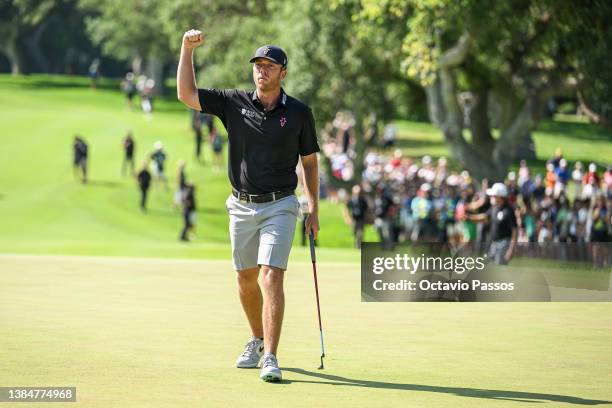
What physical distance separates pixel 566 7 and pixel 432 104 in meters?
7.40

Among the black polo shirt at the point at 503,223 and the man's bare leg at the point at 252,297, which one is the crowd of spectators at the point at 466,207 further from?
the man's bare leg at the point at 252,297

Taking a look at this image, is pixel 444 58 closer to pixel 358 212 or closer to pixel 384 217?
pixel 384 217

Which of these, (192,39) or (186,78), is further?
(186,78)

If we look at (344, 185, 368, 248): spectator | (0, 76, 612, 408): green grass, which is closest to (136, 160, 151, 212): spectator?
(344, 185, 368, 248): spectator

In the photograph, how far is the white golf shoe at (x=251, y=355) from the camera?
32.7ft

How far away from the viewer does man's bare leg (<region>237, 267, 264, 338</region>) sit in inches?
401

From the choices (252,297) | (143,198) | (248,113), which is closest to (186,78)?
(248,113)

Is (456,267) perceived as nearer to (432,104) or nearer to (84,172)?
(432,104)

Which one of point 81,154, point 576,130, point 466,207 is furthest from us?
point 576,130

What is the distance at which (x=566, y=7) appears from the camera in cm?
3447

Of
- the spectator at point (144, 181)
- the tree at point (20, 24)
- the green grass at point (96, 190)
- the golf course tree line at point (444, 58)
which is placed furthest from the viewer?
the tree at point (20, 24)

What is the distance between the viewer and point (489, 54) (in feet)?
127

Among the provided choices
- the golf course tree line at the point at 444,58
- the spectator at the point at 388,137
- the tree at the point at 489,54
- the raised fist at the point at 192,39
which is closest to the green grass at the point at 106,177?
the spectator at the point at 388,137

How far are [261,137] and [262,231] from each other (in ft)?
2.31
